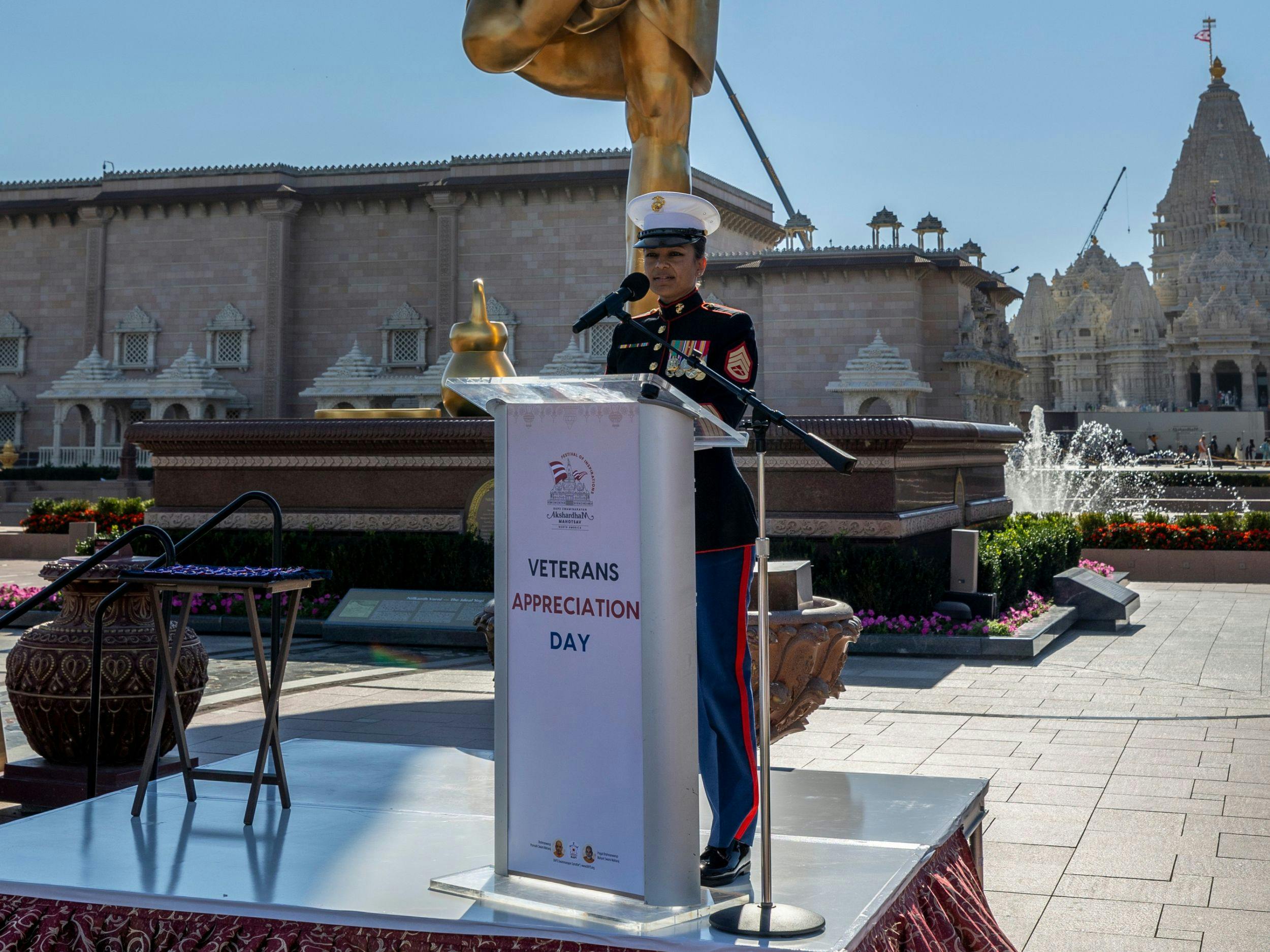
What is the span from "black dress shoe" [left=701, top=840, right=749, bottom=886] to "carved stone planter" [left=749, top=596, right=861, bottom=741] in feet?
7.80

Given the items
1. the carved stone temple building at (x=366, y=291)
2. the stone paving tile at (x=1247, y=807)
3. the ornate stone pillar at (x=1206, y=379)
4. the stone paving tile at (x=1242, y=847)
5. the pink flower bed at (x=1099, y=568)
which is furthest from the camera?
the ornate stone pillar at (x=1206, y=379)

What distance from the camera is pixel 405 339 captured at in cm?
3697

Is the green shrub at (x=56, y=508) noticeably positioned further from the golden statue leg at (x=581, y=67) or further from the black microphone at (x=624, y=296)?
the black microphone at (x=624, y=296)

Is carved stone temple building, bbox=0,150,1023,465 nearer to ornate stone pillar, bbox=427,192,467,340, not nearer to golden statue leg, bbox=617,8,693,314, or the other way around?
ornate stone pillar, bbox=427,192,467,340

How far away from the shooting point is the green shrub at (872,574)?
11.0 m

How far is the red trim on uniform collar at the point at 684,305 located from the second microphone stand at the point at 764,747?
1.85ft

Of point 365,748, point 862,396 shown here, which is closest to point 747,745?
point 365,748

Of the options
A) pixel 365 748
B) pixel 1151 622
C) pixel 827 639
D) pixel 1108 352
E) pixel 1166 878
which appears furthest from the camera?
pixel 1108 352

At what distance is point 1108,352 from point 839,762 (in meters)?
75.3

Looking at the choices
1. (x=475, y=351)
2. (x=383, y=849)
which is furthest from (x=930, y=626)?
(x=383, y=849)

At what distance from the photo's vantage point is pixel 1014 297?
36844mm

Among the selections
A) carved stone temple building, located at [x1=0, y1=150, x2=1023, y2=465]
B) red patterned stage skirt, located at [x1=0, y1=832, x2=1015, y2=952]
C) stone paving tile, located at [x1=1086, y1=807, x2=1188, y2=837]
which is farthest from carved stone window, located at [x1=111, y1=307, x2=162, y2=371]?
red patterned stage skirt, located at [x1=0, y1=832, x2=1015, y2=952]

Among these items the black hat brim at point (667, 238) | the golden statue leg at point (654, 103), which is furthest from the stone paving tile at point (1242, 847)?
the golden statue leg at point (654, 103)

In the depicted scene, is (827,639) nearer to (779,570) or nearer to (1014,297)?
(779,570)
